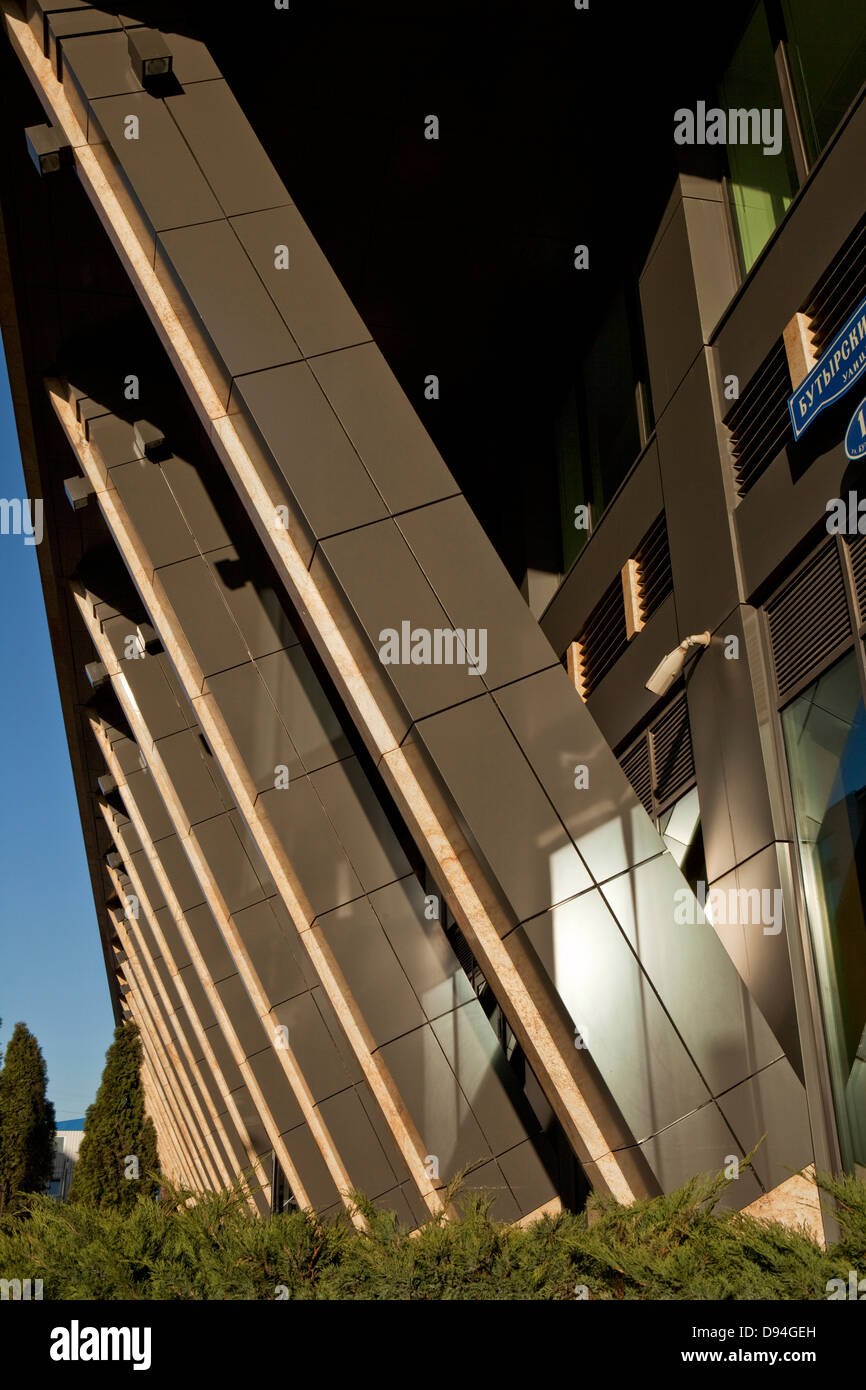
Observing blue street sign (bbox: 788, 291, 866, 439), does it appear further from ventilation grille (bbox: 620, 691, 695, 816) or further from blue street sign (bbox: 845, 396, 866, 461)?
ventilation grille (bbox: 620, 691, 695, 816)

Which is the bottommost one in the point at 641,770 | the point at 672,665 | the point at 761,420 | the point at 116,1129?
the point at 116,1129

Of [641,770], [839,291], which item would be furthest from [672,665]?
[839,291]

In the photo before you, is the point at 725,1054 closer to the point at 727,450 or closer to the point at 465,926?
the point at 465,926

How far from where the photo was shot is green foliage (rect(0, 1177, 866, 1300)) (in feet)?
13.3

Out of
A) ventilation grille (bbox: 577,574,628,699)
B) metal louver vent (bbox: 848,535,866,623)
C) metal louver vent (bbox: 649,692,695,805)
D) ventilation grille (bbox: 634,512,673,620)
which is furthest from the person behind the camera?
ventilation grille (bbox: 577,574,628,699)

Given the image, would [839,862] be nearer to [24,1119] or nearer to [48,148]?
[48,148]

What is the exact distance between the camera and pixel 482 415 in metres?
17.2

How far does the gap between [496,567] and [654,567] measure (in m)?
4.43

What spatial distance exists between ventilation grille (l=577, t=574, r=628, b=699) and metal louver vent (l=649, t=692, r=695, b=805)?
149 centimetres

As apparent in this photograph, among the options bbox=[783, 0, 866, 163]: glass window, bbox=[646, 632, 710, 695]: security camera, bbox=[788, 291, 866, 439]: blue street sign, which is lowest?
bbox=[646, 632, 710, 695]: security camera

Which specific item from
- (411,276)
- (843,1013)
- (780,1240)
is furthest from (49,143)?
(780,1240)

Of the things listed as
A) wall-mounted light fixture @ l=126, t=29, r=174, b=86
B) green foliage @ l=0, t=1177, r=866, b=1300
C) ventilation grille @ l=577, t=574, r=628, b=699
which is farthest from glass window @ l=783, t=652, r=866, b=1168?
wall-mounted light fixture @ l=126, t=29, r=174, b=86

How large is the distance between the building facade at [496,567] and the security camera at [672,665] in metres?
0.27

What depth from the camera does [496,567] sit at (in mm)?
8133
